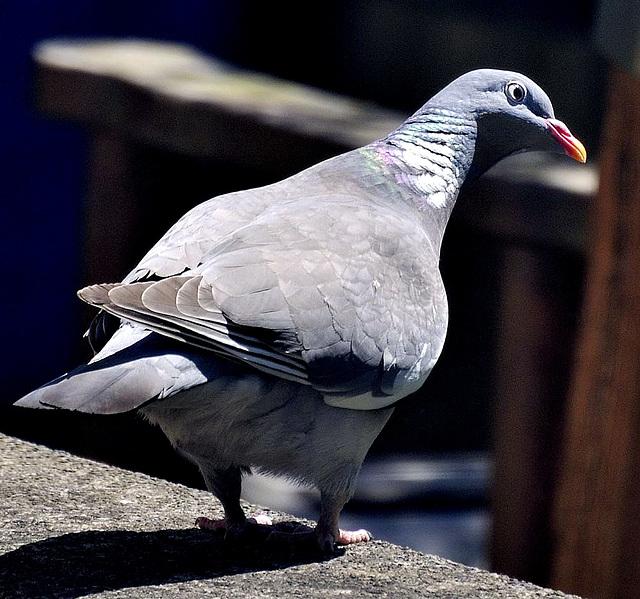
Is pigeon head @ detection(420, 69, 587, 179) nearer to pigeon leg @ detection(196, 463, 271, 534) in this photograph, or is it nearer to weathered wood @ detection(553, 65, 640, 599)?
weathered wood @ detection(553, 65, 640, 599)

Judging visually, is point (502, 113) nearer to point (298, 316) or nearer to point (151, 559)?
point (298, 316)

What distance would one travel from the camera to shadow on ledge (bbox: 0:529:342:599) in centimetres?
320

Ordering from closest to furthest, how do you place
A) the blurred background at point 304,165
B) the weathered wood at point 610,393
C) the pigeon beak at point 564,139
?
the pigeon beak at point 564,139 < the weathered wood at point 610,393 < the blurred background at point 304,165

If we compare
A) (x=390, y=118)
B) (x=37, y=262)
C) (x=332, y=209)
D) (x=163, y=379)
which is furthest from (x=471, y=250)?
(x=163, y=379)

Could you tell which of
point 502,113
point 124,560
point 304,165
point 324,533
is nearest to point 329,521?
point 324,533

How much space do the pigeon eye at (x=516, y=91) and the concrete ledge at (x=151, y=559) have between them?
4.65 feet

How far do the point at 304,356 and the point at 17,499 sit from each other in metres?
1.02

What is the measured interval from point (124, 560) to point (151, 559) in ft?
0.24

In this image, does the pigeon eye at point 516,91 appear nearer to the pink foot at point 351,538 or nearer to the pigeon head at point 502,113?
the pigeon head at point 502,113

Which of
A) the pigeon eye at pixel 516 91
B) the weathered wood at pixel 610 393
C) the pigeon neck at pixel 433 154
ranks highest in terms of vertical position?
the pigeon eye at pixel 516 91

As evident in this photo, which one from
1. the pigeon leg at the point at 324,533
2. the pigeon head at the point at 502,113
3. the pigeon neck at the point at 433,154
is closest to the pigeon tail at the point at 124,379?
the pigeon leg at the point at 324,533

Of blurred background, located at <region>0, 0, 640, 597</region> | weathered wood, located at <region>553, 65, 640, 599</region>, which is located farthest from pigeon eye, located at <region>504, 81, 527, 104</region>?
blurred background, located at <region>0, 0, 640, 597</region>

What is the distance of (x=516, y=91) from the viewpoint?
413cm

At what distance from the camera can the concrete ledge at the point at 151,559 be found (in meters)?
3.25
